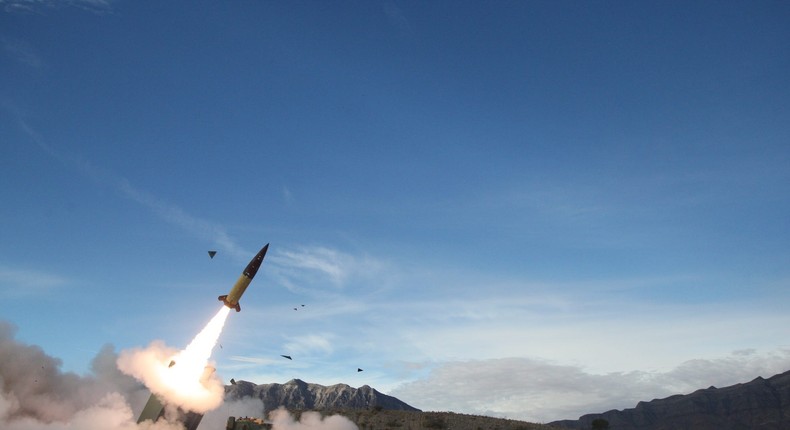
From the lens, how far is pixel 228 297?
136 feet

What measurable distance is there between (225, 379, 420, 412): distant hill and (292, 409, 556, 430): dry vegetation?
103m

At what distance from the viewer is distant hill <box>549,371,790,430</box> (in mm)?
161750

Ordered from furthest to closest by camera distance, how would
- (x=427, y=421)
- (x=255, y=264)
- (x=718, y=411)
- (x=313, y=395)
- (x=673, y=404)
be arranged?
(x=313, y=395) < (x=673, y=404) < (x=718, y=411) < (x=427, y=421) < (x=255, y=264)

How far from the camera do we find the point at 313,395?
19125 cm

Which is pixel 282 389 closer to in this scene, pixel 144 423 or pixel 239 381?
pixel 239 381

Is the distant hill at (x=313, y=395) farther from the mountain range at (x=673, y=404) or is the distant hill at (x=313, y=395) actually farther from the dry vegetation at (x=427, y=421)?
the dry vegetation at (x=427, y=421)

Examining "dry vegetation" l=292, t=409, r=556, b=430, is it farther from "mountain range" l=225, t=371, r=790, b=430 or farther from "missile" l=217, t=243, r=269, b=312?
"mountain range" l=225, t=371, r=790, b=430

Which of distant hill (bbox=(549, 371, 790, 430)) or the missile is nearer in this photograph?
the missile

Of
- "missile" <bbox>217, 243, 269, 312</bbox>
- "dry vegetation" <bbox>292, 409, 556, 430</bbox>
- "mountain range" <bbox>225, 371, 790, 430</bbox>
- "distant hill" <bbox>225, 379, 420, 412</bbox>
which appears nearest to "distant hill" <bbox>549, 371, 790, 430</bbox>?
"mountain range" <bbox>225, 371, 790, 430</bbox>

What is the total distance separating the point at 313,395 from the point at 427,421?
410ft

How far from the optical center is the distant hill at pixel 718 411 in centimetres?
16175

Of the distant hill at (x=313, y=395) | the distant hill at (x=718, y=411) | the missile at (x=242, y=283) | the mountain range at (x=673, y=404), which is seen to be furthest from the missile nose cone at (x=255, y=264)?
the distant hill at (x=313, y=395)

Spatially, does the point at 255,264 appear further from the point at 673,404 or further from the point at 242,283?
the point at 673,404

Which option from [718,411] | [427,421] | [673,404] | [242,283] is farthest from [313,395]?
[242,283]
